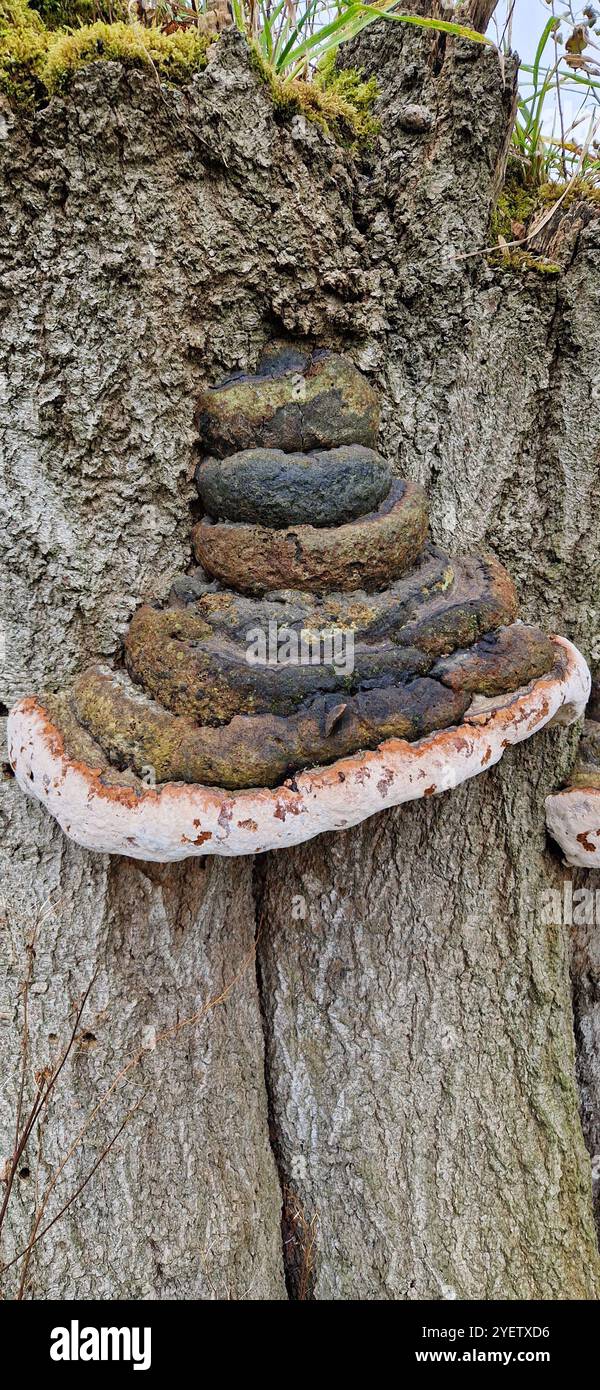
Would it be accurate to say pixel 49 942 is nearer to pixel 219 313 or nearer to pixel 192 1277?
pixel 192 1277

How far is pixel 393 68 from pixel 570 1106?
3.17 m

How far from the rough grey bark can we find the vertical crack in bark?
0.5 inches

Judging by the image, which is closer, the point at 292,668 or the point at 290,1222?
the point at 292,668

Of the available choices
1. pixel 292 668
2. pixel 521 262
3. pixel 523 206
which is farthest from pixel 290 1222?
pixel 523 206

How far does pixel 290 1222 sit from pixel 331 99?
3.37 metres

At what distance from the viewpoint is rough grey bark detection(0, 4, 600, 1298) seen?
1767 millimetres

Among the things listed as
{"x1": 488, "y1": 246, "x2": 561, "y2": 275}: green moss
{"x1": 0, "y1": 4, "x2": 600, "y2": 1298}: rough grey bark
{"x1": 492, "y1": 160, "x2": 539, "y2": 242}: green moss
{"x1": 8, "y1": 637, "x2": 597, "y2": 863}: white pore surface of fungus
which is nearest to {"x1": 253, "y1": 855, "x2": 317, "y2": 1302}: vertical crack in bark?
{"x1": 0, "y1": 4, "x2": 600, "y2": 1298}: rough grey bark

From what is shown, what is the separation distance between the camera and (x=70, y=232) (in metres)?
1.70

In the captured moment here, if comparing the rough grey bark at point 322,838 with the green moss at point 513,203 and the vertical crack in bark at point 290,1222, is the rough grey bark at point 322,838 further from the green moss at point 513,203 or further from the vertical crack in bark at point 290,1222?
the green moss at point 513,203

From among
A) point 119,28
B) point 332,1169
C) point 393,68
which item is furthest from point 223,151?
point 332,1169

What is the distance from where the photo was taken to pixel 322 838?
2.39m

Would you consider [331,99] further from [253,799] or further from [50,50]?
[253,799]

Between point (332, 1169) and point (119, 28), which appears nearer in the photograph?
point (119, 28)

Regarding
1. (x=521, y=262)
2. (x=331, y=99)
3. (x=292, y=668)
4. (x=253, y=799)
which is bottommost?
(x=253, y=799)
